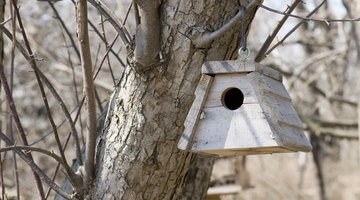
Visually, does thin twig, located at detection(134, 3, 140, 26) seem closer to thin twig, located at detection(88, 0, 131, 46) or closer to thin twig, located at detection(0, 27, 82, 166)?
thin twig, located at detection(88, 0, 131, 46)

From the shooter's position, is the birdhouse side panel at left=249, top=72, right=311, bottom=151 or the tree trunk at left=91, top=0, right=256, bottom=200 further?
the tree trunk at left=91, top=0, right=256, bottom=200

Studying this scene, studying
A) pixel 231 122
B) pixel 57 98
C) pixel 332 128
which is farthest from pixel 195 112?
pixel 332 128

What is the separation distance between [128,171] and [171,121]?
211mm

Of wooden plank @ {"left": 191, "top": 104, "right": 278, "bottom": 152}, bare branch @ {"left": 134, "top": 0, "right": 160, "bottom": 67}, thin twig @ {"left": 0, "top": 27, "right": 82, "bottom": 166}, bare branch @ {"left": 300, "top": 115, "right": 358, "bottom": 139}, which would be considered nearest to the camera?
wooden plank @ {"left": 191, "top": 104, "right": 278, "bottom": 152}

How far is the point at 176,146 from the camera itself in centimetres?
232

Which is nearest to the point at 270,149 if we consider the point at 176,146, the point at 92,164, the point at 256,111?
the point at 256,111

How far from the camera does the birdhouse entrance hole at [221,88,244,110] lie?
2.23 meters

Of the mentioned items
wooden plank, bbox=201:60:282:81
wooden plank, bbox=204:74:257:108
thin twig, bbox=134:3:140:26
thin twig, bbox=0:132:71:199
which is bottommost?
thin twig, bbox=0:132:71:199

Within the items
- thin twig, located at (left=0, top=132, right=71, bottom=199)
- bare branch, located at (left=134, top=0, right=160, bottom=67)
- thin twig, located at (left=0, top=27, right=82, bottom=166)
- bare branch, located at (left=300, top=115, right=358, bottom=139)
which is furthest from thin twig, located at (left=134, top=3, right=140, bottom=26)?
bare branch, located at (left=300, top=115, right=358, bottom=139)

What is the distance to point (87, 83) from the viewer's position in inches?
91.1

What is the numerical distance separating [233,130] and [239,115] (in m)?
0.05

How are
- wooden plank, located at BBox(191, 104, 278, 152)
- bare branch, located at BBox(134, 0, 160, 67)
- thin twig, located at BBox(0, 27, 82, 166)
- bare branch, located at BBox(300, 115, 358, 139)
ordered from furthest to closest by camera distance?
bare branch, located at BBox(300, 115, 358, 139) < thin twig, located at BBox(0, 27, 82, 166) < bare branch, located at BBox(134, 0, 160, 67) < wooden plank, located at BBox(191, 104, 278, 152)

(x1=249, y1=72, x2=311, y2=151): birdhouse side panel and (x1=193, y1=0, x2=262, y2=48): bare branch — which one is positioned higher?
(x1=193, y1=0, x2=262, y2=48): bare branch

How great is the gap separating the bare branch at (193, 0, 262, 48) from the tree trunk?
0.02 m
